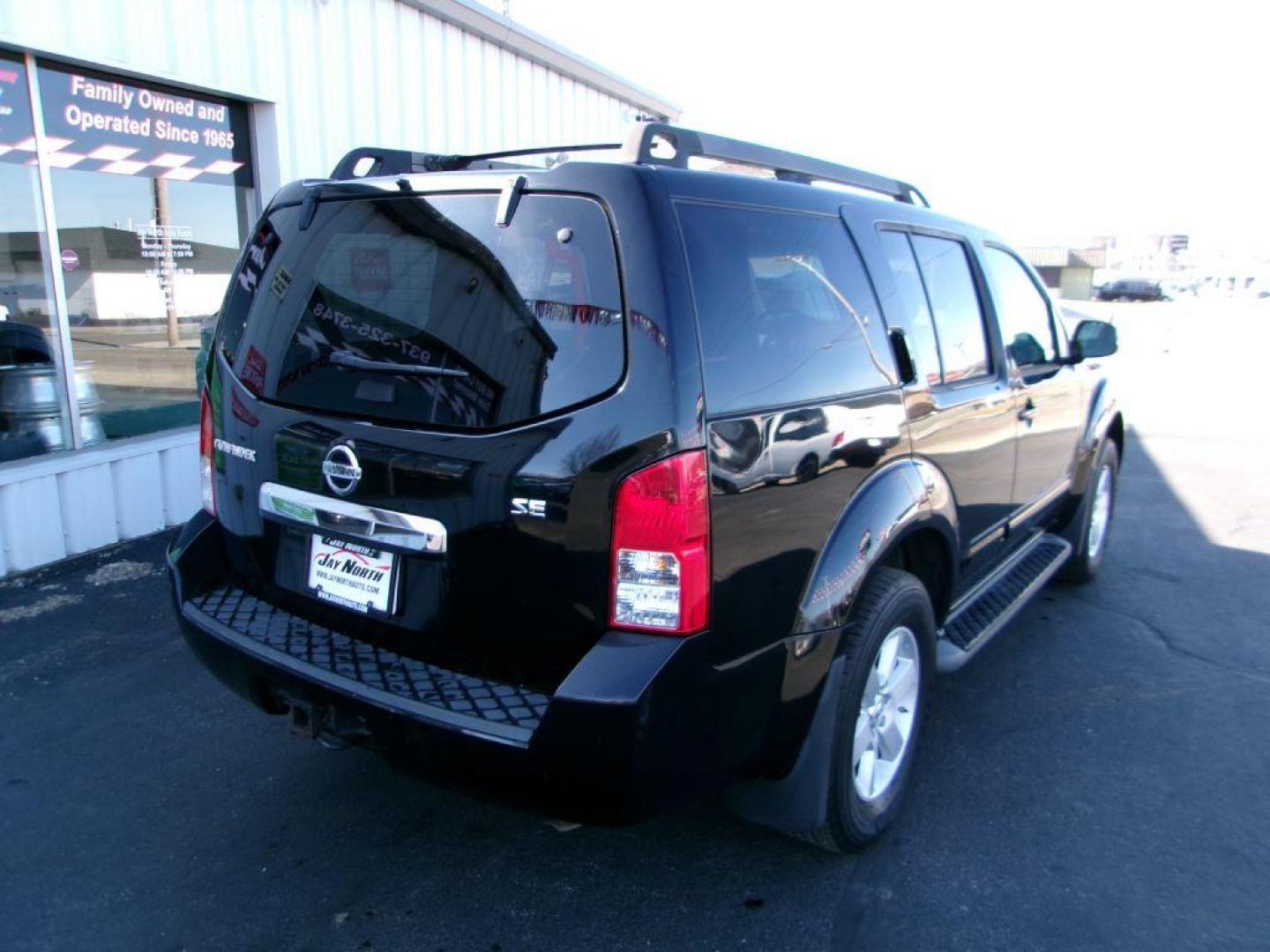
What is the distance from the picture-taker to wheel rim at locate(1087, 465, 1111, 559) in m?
5.20

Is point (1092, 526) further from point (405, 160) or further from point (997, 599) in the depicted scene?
point (405, 160)

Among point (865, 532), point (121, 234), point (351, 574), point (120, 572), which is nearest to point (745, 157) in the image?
point (865, 532)

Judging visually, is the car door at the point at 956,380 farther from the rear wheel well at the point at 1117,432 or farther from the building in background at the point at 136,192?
the building in background at the point at 136,192

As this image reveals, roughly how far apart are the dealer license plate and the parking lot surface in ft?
2.85

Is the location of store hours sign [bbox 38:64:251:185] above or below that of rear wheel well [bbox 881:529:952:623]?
above

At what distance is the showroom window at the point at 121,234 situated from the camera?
5.34m

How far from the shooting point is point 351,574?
2.48m

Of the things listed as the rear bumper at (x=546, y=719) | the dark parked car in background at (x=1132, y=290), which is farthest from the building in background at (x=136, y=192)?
the dark parked car in background at (x=1132, y=290)

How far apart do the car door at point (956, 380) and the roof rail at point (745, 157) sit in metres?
0.28

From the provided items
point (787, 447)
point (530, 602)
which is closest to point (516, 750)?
point (530, 602)

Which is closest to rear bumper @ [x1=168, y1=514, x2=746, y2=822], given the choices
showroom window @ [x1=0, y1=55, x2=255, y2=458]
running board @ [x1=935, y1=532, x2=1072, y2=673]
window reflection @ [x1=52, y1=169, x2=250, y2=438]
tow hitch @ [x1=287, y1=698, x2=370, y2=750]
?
tow hitch @ [x1=287, y1=698, x2=370, y2=750]

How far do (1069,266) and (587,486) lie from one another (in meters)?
72.3

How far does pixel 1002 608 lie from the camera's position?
12.6ft

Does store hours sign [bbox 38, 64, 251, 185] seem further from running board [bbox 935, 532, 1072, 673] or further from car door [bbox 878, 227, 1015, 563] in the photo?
running board [bbox 935, 532, 1072, 673]
